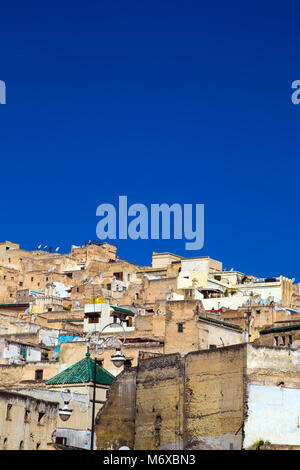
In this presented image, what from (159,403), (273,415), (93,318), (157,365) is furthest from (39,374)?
(273,415)

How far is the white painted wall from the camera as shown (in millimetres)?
38656

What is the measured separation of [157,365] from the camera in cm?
4444

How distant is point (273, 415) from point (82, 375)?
11127 millimetres

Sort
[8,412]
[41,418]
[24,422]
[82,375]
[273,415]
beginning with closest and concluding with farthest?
[8,412], [24,422], [41,418], [273,415], [82,375]

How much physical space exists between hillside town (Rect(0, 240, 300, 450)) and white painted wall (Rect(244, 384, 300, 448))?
42 mm

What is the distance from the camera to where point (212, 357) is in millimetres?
41469

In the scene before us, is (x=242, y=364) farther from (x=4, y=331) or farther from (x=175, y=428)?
(x=4, y=331)

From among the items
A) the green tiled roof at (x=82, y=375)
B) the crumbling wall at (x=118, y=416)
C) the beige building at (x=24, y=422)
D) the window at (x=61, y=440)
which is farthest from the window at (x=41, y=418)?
the crumbling wall at (x=118, y=416)

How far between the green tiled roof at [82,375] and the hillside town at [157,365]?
0.08 meters

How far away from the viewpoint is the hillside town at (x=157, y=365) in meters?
38.9

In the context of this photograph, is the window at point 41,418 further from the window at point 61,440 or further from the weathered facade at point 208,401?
the weathered facade at point 208,401

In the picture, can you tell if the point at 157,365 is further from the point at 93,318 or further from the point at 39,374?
the point at 93,318

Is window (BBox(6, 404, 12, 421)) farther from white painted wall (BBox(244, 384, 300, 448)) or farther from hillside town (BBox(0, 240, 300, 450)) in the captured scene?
white painted wall (BBox(244, 384, 300, 448))

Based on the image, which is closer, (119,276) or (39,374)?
(39,374)
